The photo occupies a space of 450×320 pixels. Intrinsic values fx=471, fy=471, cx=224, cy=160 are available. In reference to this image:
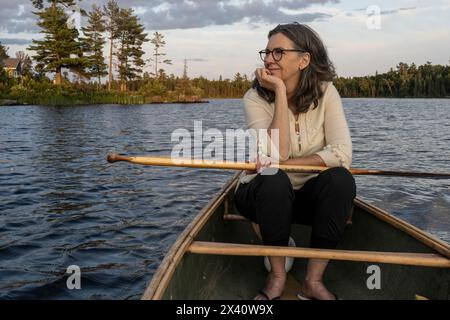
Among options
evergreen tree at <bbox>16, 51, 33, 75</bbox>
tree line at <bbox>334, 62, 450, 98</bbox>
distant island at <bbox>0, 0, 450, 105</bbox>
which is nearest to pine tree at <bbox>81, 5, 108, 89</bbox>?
distant island at <bbox>0, 0, 450, 105</bbox>

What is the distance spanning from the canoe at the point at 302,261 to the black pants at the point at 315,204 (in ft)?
0.47

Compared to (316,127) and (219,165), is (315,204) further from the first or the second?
(219,165)

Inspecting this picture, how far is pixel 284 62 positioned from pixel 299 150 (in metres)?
0.57

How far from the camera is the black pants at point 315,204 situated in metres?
2.59

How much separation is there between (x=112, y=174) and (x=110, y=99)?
1511 inches

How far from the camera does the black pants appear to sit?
2.59 m

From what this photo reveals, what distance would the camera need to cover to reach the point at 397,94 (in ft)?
351

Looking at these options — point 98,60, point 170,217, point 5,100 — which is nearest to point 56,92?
point 5,100

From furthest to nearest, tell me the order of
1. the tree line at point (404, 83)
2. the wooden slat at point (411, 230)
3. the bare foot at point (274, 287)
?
1. the tree line at point (404, 83)
2. the bare foot at point (274, 287)
3. the wooden slat at point (411, 230)

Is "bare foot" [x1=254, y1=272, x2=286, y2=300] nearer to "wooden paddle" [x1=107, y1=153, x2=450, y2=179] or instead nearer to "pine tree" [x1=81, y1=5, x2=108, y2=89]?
"wooden paddle" [x1=107, y1=153, x2=450, y2=179]

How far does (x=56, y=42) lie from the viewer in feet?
143

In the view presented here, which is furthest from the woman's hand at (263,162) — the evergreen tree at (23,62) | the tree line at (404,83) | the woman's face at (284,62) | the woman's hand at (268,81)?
the tree line at (404,83)

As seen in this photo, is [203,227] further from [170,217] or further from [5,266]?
[170,217]

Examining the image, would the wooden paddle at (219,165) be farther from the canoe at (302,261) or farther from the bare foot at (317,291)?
the bare foot at (317,291)
